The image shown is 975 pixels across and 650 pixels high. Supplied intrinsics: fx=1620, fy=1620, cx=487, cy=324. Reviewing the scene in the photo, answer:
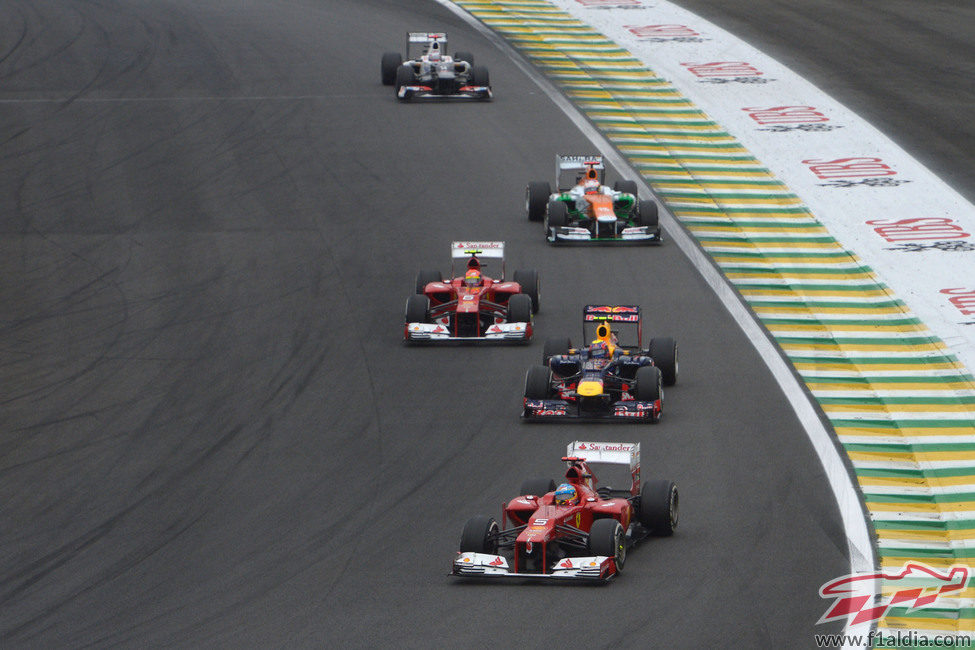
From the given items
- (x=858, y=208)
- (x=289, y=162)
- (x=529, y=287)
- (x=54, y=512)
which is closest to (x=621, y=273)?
(x=529, y=287)

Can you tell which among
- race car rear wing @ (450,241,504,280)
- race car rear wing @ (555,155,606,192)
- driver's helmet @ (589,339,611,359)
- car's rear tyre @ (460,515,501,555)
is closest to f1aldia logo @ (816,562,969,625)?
car's rear tyre @ (460,515,501,555)

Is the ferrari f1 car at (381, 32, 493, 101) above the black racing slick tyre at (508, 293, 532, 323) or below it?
above

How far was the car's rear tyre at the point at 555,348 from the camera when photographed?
24453 millimetres

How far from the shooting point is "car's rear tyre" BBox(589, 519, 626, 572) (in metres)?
17.7

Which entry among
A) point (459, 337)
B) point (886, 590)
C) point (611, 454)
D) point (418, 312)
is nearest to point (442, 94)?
point (418, 312)

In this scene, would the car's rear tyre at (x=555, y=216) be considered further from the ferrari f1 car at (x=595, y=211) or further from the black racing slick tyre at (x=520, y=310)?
the black racing slick tyre at (x=520, y=310)

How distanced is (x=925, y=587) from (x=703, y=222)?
16.2 metres

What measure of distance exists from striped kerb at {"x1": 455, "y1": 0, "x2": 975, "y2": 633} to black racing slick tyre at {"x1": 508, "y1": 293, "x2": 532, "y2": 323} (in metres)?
4.10

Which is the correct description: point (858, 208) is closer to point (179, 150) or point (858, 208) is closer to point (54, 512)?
point (179, 150)

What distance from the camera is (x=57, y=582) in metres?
18.5

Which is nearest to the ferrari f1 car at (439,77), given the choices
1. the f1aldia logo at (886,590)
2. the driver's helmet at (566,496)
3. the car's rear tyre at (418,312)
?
the car's rear tyre at (418,312)

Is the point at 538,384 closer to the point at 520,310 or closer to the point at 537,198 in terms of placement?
the point at 520,310

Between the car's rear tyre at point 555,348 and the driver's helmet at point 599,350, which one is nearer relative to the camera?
the driver's helmet at point 599,350

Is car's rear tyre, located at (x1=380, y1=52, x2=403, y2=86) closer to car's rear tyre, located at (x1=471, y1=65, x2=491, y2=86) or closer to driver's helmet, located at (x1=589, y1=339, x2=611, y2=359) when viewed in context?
car's rear tyre, located at (x1=471, y1=65, x2=491, y2=86)
